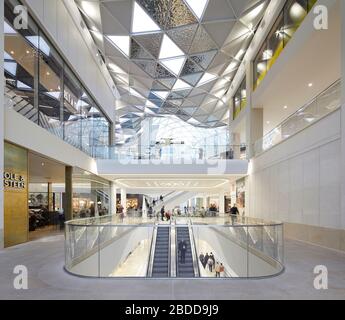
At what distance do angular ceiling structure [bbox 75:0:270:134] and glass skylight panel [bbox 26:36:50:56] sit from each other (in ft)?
13.7

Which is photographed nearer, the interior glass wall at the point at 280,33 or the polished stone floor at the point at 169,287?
the polished stone floor at the point at 169,287

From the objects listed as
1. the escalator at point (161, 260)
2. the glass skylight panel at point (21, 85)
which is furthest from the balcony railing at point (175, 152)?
the glass skylight panel at point (21, 85)

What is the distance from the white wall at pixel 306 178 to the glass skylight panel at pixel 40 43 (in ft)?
34.2

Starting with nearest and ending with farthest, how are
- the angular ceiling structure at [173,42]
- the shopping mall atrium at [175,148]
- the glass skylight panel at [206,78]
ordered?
the shopping mall atrium at [175,148]
the angular ceiling structure at [173,42]
the glass skylight panel at [206,78]

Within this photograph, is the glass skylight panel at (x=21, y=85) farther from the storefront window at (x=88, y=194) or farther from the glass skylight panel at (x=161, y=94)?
the glass skylight panel at (x=161, y=94)

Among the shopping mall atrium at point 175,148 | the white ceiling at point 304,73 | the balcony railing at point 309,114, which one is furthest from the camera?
the white ceiling at point 304,73

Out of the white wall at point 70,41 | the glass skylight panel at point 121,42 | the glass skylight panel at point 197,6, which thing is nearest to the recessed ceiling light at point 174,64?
the glass skylight panel at point 121,42

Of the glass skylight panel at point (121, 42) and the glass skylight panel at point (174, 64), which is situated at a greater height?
the glass skylight panel at point (121, 42)

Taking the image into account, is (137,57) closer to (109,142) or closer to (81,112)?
(81,112)

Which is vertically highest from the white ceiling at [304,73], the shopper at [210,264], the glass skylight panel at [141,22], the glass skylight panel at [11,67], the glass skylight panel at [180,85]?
the glass skylight panel at [141,22]

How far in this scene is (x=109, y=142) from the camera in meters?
28.5

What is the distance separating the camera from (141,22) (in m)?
17.6

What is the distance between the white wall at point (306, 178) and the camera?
382 inches

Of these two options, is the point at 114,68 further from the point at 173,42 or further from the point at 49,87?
the point at 49,87
